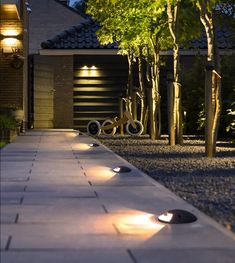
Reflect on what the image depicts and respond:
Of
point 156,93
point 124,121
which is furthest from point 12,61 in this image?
point 156,93

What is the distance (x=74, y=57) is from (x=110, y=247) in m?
22.6

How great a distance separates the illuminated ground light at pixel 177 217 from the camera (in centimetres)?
593

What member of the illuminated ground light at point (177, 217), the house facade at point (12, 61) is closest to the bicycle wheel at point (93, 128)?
the house facade at point (12, 61)

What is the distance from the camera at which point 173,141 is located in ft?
53.7

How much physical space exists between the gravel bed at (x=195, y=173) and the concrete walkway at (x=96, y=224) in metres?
0.28

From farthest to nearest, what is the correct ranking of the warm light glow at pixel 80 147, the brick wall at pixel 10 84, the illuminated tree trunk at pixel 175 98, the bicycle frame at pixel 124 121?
the brick wall at pixel 10 84
the bicycle frame at pixel 124 121
the illuminated tree trunk at pixel 175 98
the warm light glow at pixel 80 147

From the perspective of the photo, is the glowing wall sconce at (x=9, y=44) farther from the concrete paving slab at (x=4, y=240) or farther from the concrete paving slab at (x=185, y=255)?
the concrete paving slab at (x=185, y=255)

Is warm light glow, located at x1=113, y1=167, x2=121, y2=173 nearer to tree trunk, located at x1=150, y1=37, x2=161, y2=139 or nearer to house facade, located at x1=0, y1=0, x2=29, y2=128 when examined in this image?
tree trunk, located at x1=150, y1=37, x2=161, y2=139

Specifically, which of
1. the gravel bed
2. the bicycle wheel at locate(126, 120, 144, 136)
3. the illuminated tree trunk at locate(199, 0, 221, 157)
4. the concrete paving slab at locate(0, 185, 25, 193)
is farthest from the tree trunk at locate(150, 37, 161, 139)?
the concrete paving slab at locate(0, 185, 25, 193)

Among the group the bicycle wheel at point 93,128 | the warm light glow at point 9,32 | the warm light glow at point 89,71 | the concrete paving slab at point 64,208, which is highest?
the warm light glow at point 9,32

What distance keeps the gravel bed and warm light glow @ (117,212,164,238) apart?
0.70 m

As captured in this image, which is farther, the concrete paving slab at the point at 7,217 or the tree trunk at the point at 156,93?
the tree trunk at the point at 156,93

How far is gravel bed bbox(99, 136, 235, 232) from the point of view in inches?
281

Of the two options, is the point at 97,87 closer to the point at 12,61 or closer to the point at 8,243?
the point at 12,61
